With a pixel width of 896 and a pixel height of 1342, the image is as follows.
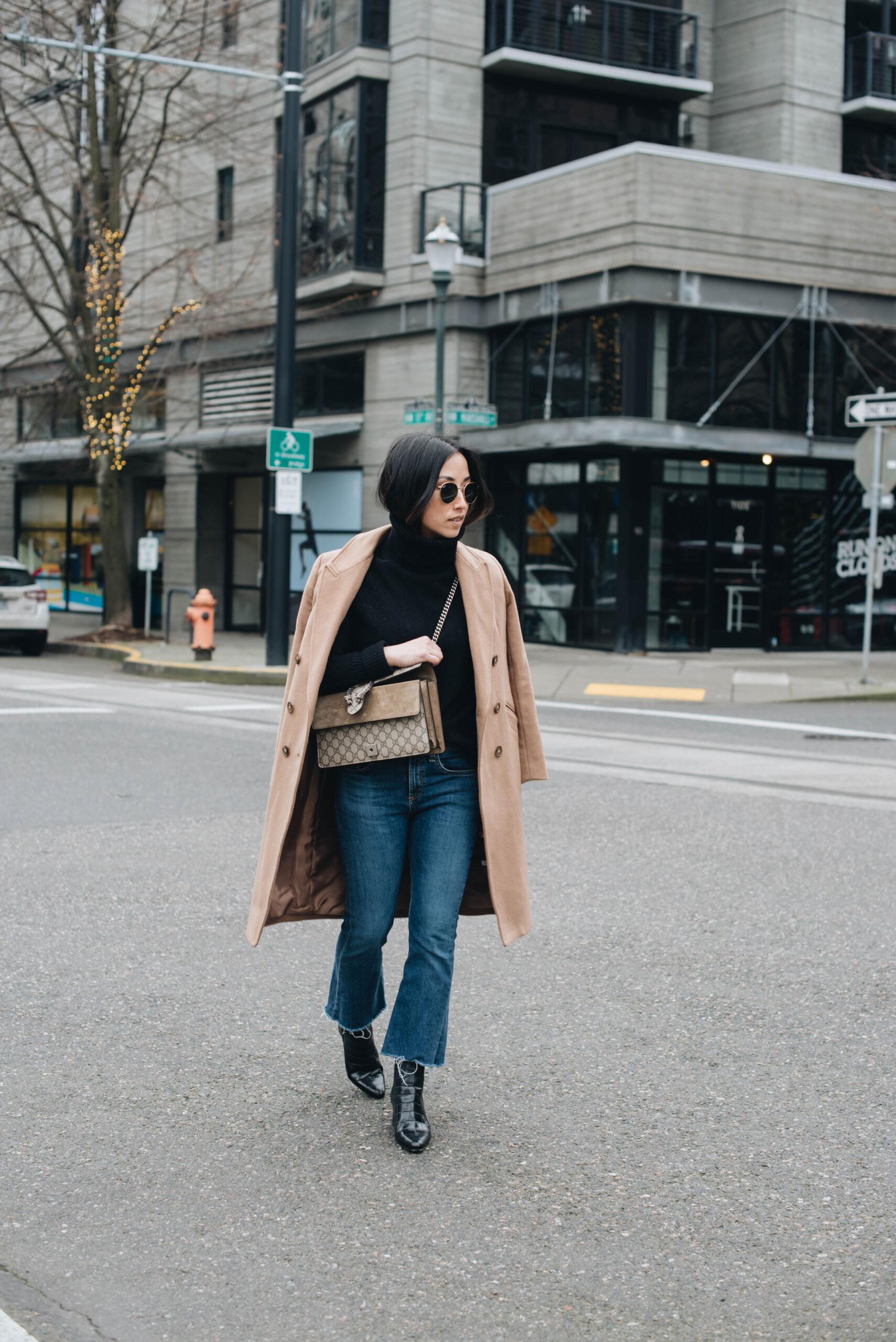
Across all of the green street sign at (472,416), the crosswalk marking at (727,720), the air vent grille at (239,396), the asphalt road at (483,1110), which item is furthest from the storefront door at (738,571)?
the asphalt road at (483,1110)

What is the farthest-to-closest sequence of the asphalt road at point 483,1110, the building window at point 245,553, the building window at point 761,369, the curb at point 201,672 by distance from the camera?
the building window at point 245,553 < the building window at point 761,369 < the curb at point 201,672 < the asphalt road at point 483,1110

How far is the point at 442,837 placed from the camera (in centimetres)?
389

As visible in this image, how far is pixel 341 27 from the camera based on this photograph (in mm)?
24234

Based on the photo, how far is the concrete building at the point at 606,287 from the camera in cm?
2134

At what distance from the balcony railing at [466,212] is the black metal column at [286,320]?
5.26 m

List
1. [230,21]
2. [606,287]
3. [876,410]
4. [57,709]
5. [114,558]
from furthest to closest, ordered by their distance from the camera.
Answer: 1. [230,21]
2. [114,558]
3. [606,287]
4. [876,410]
5. [57,709]

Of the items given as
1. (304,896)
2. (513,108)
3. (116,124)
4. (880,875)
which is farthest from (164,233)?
(304,896)

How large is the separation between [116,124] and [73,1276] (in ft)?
77.1

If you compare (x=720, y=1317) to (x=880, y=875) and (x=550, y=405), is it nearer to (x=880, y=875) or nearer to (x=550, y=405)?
(x=880, y=875)

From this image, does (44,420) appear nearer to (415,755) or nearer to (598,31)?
(598,31)

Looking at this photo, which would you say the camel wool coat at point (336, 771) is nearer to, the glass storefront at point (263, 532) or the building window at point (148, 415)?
the glass storefront at point (263, 532)

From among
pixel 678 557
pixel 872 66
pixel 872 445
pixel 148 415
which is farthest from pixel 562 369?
→ pixel 148 415

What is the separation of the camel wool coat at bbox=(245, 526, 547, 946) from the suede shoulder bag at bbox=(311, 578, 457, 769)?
76 mm

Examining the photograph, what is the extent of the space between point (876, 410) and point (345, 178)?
35.6ft
